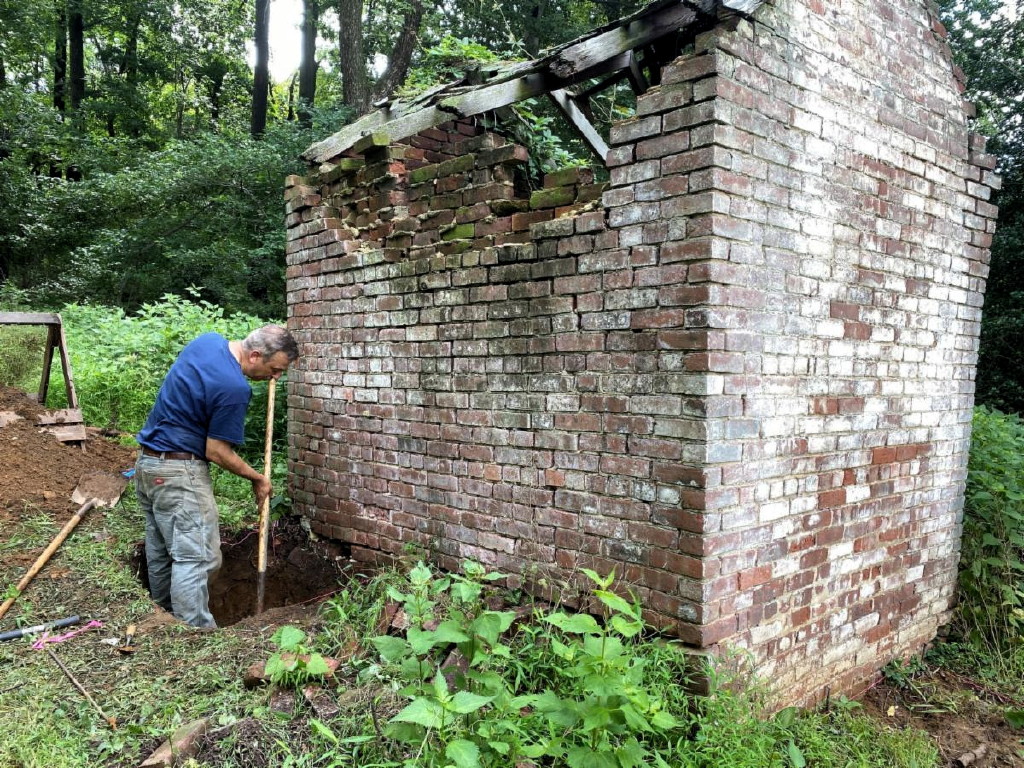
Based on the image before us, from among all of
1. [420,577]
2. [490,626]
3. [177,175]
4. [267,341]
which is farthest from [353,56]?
[490,626]

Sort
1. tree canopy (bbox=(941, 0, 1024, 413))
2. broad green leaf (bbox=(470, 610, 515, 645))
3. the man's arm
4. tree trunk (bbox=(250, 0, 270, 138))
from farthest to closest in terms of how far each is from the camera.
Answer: tree trunk (bbox=(250, 0, 270, 138)), tree canopy (bbox=(941, 0, 1024, 413)), the man's arm, broad green leaf (bbox=(470, 610, 515, 645))

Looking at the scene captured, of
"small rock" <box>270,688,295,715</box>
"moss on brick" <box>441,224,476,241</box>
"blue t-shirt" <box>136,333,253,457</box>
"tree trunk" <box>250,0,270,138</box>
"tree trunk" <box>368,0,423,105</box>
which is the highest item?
"tree trunk" <box>250,0,270,138</box>

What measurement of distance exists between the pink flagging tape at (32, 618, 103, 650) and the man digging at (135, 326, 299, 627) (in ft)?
1.45

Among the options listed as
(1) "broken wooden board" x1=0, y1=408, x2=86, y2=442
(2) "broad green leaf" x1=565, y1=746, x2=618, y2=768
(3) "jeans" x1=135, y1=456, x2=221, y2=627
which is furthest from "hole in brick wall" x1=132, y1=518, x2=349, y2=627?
(2) "broad green leaf" x1=565, y1=746, x2=618, y2=768

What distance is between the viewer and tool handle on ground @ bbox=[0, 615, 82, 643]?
135 inches

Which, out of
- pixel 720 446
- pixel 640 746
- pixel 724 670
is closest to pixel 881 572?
pixel 724 670

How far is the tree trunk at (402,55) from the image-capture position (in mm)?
12492

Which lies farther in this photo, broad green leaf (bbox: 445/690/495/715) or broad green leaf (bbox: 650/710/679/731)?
broad green leaf (bbox: 650/710/679/731)

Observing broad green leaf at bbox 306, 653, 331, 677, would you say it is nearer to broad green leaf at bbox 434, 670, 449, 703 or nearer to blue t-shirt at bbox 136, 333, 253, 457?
broad green leaf at bbox 434, 670, 449, 703

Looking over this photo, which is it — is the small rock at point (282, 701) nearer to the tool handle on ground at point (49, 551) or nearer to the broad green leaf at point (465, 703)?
the broad green leaf at point (465, 703)

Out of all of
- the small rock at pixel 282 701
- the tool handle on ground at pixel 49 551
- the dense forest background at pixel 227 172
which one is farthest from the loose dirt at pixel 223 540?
the dense forest background at pixel 227 172

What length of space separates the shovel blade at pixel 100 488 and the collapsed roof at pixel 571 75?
293 centimetres

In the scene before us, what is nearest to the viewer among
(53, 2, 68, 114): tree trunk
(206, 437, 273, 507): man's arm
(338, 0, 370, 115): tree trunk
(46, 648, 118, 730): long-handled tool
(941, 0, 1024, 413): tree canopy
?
(46, 648, 118, 730): long-handled tool

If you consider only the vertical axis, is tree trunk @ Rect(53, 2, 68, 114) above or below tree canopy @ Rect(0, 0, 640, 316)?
above
